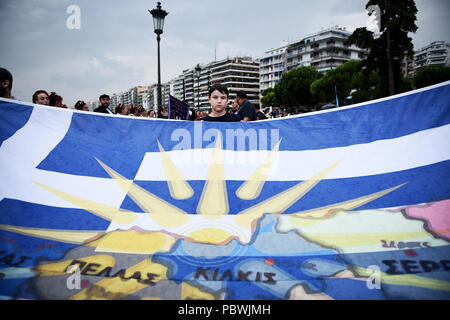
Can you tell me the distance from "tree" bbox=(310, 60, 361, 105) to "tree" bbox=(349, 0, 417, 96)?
2125 centimetres

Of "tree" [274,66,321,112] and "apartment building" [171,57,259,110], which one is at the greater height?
"apartment building" [171,57,259,110]

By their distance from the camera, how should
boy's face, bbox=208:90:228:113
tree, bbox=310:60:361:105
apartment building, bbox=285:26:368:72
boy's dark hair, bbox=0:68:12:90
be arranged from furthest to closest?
apartment building, bbox=285:26:368:72 → tree, bbox=310:60:361:105 → boy's face, bbox=208:90:228:113 → boy's dark hair, bbox=0:68:12:90

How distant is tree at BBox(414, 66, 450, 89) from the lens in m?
37.5

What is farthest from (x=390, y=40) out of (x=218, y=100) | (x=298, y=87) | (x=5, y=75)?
(x=298, y=87)

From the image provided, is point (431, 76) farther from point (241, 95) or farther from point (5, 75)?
point (5, 75)

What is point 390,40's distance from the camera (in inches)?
749

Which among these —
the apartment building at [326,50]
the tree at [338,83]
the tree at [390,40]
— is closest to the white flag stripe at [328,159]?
the tree at [390,40]

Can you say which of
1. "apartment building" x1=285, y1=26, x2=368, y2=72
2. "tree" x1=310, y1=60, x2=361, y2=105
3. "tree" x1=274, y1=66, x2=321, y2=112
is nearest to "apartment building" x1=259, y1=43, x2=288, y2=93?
"apartment building" x1=285, y1=26, x2=368, y2=72

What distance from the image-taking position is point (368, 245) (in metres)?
1.73

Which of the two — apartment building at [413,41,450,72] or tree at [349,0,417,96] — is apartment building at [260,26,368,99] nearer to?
tree at [349,0,417,96]

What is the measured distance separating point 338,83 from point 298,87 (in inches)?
389

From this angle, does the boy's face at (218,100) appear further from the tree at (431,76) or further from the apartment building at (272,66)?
the apartment building at (272,66)

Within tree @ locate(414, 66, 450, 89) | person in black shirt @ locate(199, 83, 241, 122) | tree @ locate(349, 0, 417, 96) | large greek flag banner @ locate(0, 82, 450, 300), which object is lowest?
large greek flag banner @ locate(0, 82, 450, 300)

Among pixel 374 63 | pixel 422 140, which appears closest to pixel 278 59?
pixel 374 63
